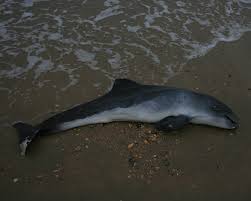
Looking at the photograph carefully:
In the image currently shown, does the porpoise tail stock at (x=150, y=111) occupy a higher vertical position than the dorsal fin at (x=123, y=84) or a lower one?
lower

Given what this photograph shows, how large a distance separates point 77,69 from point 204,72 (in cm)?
242

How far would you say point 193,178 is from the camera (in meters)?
4.94

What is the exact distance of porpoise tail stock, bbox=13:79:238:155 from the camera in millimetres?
5602

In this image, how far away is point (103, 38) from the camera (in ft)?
26.3

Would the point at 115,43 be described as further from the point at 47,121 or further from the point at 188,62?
the point at 47,121

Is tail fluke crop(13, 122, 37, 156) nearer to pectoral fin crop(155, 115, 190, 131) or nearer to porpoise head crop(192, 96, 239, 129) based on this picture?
pectoral fin crop(155, 115, 190, 131)

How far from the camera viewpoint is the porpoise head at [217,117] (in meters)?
5.72

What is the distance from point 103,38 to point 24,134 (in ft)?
11.1

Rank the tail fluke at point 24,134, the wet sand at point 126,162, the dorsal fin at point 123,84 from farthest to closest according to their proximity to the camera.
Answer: the dorsal fin at point 123,84, the tail fluke at point 24,134, the wet sand at point 126,162

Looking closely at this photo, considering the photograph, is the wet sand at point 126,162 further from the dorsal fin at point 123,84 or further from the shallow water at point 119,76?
the dorsal fin at point 123,84

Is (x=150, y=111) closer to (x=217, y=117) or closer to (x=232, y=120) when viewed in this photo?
(x=217, y=117)

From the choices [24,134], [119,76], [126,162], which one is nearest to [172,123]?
[126,162]

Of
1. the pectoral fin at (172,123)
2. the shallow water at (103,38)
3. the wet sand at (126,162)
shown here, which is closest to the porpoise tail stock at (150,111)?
the pectoral fin at (172,123)

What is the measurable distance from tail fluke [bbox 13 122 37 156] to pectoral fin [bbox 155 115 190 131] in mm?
1845
